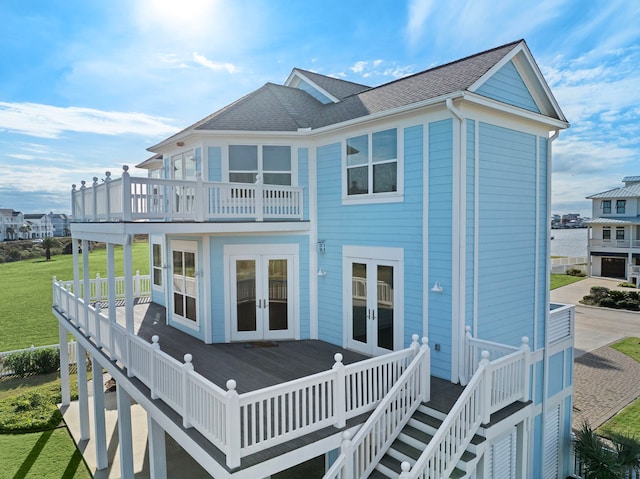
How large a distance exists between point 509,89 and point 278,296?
7.60m

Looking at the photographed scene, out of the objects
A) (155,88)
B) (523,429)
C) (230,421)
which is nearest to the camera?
(230,421)

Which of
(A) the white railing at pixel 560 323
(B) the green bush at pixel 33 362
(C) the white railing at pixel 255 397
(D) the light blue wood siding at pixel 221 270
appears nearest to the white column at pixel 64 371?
(B) the green bush at pixel 33 362

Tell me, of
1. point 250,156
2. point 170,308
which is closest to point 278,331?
point 170,308

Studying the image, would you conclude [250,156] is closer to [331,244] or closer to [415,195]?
[331,244]

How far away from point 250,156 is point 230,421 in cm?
736

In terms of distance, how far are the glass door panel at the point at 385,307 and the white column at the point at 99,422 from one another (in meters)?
7.68

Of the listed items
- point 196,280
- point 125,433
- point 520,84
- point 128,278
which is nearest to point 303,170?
point 196,280

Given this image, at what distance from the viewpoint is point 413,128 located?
26.6 feet

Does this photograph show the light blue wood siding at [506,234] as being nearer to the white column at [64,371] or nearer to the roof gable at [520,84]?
the roof gable at [520,84]

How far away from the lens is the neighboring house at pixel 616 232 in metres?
36.0

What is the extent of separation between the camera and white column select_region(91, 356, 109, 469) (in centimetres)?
1034

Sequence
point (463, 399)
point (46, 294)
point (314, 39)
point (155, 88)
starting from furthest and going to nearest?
point (46, 294) < point (155, 88) < point (314, 39) < point (463, 399)

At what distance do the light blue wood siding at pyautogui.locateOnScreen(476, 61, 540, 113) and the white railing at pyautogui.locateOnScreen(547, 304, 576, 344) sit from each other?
207 inches

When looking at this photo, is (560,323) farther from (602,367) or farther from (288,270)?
(602,367)
